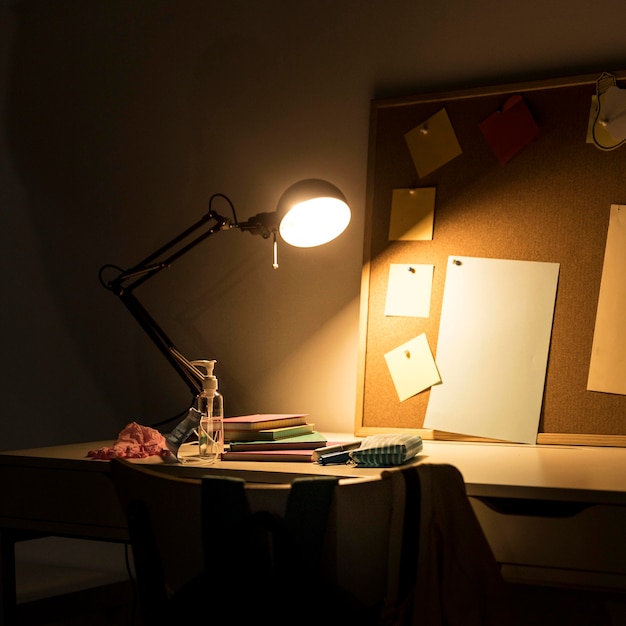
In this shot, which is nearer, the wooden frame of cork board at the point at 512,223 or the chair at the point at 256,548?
the chair at the point at 256,548

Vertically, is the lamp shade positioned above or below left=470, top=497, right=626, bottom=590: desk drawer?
above

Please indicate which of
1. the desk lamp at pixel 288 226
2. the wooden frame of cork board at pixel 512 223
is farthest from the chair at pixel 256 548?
the wooden frame of cork board at pixel 512 223

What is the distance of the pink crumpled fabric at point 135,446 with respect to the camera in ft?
4.53

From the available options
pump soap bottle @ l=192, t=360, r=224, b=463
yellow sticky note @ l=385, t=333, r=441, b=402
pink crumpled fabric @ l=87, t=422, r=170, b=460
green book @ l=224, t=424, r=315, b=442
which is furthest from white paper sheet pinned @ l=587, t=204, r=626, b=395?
pink crumpled fabric @ l=87, t=422, r=170, b=460

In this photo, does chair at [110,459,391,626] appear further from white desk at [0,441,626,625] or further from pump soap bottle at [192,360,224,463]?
pump soap bottle at [192,360,224,463]

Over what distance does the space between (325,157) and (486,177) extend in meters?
0.41

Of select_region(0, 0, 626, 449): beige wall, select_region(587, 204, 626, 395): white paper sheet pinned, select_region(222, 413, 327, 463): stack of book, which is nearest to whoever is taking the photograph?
select_region(222, 413, 327, 463): stack of book

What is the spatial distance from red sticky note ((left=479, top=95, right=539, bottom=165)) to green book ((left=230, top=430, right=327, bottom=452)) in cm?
Result: 75

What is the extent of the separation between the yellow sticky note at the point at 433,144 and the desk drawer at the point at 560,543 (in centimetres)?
85

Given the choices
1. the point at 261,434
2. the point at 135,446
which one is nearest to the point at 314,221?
the point at 261,434

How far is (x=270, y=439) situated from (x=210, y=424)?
13cm

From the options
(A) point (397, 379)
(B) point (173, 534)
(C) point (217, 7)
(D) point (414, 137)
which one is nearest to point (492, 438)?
(A) point (397, 379)

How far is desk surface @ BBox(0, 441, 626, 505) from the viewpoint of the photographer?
103 cm

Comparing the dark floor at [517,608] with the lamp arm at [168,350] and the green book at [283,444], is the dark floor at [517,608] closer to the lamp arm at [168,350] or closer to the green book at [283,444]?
the green book at [283,444]
